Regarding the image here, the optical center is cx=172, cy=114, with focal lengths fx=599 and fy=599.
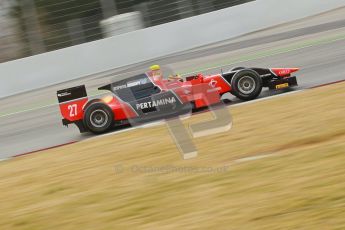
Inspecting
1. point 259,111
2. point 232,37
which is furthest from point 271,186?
point 232,37

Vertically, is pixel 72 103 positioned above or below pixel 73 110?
above

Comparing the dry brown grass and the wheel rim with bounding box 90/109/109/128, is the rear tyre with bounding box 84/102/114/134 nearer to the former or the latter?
the wheel rim with bounding box 90/109/109/128

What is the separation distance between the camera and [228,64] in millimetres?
13852

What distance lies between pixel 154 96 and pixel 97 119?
3.13 feet

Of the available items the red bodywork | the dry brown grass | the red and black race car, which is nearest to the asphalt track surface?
the red and black race car

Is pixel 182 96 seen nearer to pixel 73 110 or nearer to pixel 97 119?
pixel 97 119

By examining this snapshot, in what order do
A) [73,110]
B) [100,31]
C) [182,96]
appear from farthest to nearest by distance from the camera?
[100,31]
[73,110]
[182,96]

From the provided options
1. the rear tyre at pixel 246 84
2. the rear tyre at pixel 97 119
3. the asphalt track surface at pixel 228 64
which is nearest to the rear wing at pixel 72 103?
the rear tyre at pixel 97 119

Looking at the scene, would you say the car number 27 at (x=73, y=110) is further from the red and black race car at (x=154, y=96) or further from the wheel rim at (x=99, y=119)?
the wheel rim at (x=99, y=119)

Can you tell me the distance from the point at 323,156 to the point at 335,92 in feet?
10.1

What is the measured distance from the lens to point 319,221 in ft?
13.9

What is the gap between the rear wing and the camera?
29.6 ft

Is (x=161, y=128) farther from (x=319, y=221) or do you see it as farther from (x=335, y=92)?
(x=319, y=221)

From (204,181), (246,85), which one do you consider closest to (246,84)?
(246,85)
